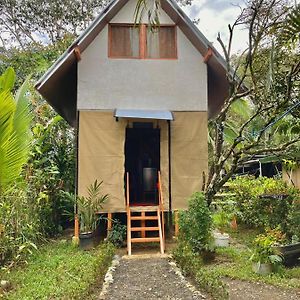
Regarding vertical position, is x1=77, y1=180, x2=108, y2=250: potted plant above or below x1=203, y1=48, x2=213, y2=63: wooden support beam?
below

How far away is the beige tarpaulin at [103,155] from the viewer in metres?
8.54

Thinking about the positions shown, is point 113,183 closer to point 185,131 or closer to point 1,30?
point 185,131

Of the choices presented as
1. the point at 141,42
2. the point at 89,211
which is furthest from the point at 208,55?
the point at 89,211

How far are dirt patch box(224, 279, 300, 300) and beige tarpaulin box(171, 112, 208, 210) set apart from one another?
3151 mm

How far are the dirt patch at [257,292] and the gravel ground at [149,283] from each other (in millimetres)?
684

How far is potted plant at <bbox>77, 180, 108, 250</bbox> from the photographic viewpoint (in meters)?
8.09

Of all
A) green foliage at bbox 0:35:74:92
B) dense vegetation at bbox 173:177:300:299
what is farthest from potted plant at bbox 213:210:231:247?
green foliage at bbox 0:35:74:92

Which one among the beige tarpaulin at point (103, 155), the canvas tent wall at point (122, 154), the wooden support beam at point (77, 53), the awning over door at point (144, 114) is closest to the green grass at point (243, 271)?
the canvas tent wall at point (122, 154)

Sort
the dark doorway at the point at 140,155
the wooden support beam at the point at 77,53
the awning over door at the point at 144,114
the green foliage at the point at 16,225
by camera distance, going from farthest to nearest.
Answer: the dark doorway at the point at 140,155 → the wooden support beam at the point at 77,53 → the awning over door at the point at 144,114 → the green foliage at the point at 16,225

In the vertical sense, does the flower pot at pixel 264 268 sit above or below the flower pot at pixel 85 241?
below

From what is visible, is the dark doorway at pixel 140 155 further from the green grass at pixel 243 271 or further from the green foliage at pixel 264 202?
the green grass at pixel 243 271

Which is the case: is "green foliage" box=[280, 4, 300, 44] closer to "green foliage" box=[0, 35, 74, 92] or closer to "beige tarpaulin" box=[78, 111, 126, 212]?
"beige tarpaulin" box=[78, 111, 126, 212]

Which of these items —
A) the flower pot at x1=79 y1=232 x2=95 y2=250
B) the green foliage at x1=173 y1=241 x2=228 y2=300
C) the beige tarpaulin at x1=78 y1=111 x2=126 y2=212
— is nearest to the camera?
the green foliage at x1=173 y1=241 x2=228 y2=300

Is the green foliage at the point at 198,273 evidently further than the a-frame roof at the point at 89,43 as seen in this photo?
No
